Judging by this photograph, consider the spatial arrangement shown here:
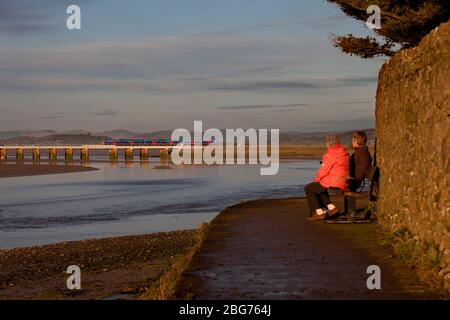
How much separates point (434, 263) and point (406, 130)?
8.77ft

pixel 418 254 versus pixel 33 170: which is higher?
pixel 418 254

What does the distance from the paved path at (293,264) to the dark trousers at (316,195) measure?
41 cm

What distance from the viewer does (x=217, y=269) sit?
8.83 meters

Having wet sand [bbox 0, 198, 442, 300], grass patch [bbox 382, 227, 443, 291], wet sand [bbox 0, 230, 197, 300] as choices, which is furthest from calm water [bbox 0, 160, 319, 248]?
grass patch [bbox 382, 227, 443, 291]

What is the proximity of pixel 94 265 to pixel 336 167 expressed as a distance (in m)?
5.22

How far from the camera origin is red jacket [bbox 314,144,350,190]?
12.8 meters

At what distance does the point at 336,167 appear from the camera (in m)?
12.9

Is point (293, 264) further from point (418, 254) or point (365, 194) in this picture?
point (365, 194)

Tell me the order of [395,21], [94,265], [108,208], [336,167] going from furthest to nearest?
[108,208] → [395,21] → [94,265] → [336,167]

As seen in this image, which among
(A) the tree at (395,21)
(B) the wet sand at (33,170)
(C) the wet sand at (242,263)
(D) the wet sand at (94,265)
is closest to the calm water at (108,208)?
(D) the wet sand at (94,265)

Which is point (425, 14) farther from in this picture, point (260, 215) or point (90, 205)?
point (90, 205)

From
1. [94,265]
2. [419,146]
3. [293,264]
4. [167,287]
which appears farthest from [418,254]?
[94,265]

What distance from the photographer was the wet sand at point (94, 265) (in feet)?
36.4

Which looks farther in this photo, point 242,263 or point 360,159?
point 360,159
